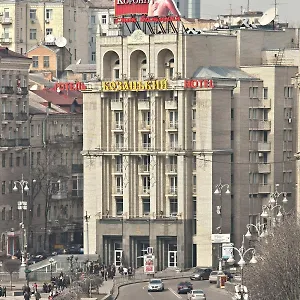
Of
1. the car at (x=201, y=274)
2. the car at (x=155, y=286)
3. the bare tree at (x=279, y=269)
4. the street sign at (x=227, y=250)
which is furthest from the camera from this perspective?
the car at (x=201, y=274)

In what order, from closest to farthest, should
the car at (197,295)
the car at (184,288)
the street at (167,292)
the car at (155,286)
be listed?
1. the car at (197,295)
2. the street at (167,292)
3. the car at (184,288)
4. the car at (155,286)

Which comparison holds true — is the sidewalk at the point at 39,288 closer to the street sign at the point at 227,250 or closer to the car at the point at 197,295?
the car at the point at 197,295

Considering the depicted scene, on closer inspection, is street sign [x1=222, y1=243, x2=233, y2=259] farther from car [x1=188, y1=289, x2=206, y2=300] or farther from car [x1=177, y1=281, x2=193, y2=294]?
car [x1=188, y1=289, x2=206, y2=300]

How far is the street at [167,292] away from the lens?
17875 cm

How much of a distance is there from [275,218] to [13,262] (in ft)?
69.2

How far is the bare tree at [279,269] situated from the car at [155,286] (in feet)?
82.4

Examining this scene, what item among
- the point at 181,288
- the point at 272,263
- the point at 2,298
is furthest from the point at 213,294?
the point at 272,263

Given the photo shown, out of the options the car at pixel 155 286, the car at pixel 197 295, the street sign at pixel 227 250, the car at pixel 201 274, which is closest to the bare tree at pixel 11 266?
the car at pixel 155 286

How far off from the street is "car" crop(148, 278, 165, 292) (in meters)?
0.43

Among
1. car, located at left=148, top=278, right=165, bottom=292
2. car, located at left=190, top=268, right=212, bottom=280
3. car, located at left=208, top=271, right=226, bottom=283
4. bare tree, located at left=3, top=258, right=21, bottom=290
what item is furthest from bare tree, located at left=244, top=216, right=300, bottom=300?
bare tree, located at left=3, top=258, right=21, bottom=290

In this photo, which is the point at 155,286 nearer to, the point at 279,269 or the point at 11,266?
→ the point at 11,266

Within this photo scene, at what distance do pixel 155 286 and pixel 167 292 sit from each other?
1.37 m

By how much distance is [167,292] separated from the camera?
184625 millimetres

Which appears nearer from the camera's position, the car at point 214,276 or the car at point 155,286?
the car at point 155,286
